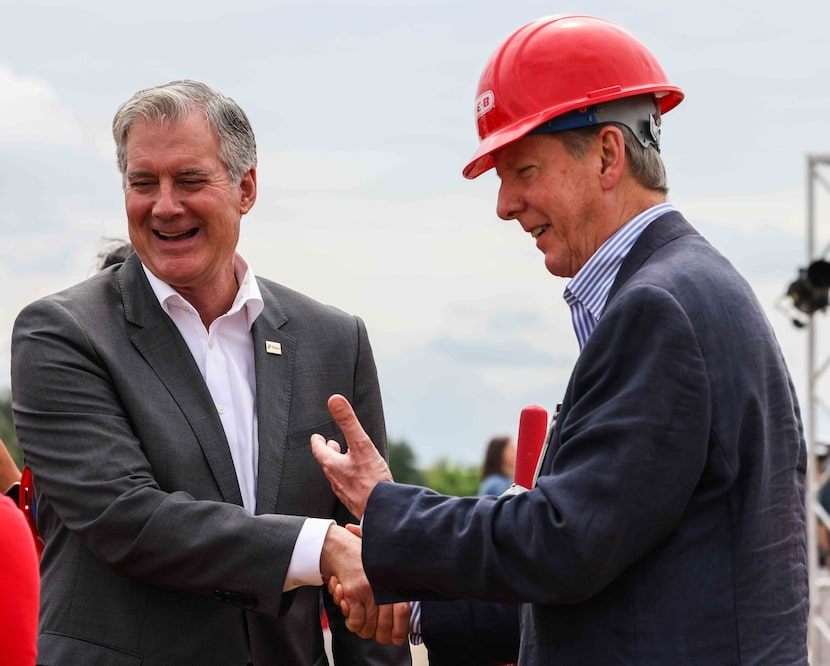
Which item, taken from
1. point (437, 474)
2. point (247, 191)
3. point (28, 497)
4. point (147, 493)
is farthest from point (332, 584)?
point (437, 474)

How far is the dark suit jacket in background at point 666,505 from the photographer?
7.66 ft

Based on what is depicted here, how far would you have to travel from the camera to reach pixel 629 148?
2707mm

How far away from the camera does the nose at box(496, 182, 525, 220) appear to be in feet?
9.19

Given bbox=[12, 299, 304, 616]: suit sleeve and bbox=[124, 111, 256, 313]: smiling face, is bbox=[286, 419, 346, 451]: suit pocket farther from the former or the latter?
bbox=[124, 111, 256, 313]: smiling face

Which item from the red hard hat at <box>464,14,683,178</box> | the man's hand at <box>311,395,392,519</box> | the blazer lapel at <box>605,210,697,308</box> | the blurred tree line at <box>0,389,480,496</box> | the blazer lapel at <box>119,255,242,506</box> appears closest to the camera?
the blazer lapel at <box>605,210,697,308</box>

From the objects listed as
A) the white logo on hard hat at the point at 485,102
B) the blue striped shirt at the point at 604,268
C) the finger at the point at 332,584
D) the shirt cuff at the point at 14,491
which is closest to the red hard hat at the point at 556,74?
the white logo on hard hat at the point at 485,102

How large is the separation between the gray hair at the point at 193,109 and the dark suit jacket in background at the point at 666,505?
139 cm

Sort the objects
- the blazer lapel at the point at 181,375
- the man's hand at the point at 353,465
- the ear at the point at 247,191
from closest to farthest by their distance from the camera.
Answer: the man's hand at the point at 353,465
the blazer lapel at the point at 181,375
the ear at the point at 247,191

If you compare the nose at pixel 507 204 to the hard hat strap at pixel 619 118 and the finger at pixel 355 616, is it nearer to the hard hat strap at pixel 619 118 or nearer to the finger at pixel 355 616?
the hard hat strap at pixel 619 118

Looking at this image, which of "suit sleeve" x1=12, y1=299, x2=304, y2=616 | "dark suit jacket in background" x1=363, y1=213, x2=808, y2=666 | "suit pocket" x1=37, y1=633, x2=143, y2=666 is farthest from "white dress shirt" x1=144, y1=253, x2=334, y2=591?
"dark suit jacket in background" x1=363, y1=213, x2=808, y2=666

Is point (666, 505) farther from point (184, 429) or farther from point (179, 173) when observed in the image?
Result: point (179, 173)

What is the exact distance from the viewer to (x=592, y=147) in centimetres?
270

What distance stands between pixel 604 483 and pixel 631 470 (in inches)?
2.2

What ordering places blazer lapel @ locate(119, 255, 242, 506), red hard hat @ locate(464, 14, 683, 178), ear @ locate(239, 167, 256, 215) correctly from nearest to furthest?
red hard hat @ locate(464, 14, 683, 178)
blazer lapel @ locate(119, 255, 242, 506)
ear @ locate(239, 167, 256, 215)
